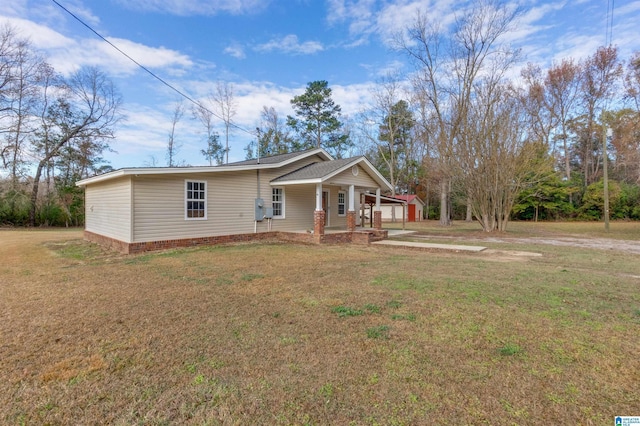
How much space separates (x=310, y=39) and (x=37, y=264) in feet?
50.2

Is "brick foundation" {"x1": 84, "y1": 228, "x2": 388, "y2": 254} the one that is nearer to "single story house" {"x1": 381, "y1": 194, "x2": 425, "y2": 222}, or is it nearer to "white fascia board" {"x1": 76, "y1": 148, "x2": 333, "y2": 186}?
"white fascia board" {"x1": 76, "y1": 148, "x2": 333, "y2": 186}

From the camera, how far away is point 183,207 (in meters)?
10.4

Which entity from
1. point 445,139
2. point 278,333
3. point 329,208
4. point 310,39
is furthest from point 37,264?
point 445,139

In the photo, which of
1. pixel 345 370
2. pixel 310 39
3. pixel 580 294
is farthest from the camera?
pixel 310 39

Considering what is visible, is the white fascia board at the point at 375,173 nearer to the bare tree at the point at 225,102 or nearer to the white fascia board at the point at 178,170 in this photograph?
the white fascia board at the point at 178,170

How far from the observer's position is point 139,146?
2914 cm

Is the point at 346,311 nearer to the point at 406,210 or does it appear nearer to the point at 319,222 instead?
the point at 319,222

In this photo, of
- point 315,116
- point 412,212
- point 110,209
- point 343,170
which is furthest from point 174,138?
point 412,212

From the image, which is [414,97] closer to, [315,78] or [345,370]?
[315,78]

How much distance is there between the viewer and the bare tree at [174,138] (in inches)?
1166

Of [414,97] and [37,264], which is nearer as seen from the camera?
[37,264]

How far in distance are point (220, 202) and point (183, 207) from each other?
134 cm

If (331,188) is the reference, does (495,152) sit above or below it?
above

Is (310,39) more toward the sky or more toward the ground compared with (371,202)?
more toward the sky
